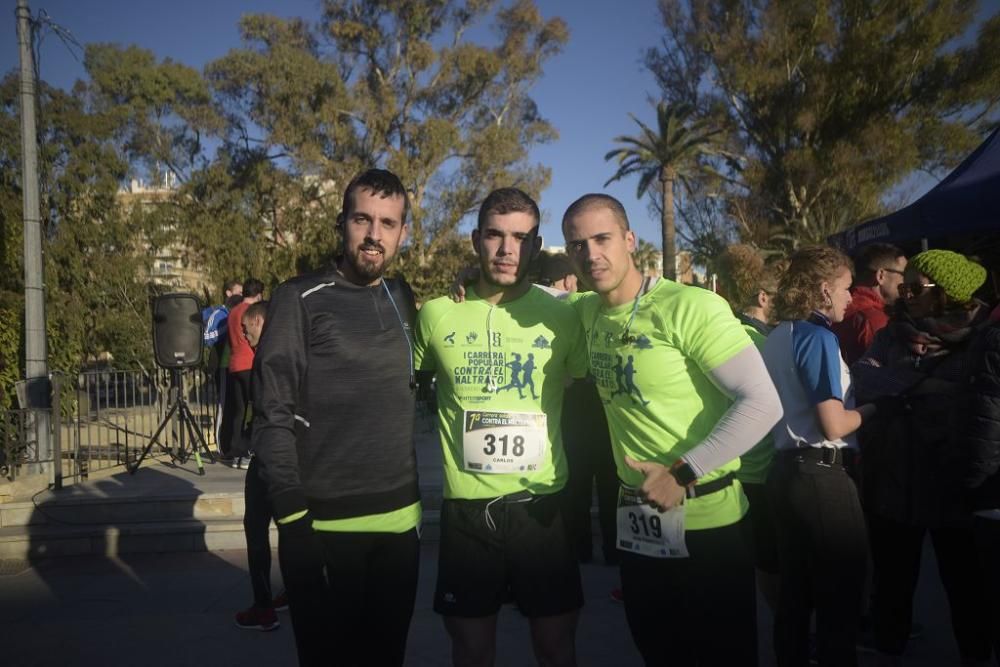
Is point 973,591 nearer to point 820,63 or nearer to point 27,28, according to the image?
point 27,28

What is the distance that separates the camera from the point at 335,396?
7.41ft

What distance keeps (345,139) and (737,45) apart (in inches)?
553

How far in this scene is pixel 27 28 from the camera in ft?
24.9

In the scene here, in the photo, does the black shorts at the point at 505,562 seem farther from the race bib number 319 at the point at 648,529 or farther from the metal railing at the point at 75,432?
the metal railing at the point at 75,432

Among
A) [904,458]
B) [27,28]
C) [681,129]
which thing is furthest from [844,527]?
[681,129]

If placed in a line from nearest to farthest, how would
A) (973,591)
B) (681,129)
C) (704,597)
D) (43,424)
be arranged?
(704,597) < (973,591) < (43,424) < (681,129)

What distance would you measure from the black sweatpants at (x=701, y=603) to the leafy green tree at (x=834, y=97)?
2293 centimetres

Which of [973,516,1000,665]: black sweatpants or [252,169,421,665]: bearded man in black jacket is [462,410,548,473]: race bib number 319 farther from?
[973,516,1000,665]: black sweatpants

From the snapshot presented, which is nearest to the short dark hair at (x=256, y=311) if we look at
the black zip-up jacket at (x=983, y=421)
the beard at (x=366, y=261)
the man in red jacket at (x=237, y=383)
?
the man in red jacket at (x=237, y=383)

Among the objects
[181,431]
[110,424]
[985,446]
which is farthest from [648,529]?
[110,424]

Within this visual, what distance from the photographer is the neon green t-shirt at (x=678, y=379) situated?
2.12 m

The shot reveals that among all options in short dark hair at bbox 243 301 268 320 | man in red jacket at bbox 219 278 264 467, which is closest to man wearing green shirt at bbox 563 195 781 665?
short dark hair at bbox 243 301 268 320

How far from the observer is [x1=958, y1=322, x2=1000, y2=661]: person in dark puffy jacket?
2379 mm

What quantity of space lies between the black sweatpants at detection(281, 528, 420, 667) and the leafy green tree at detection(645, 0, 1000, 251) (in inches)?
919
